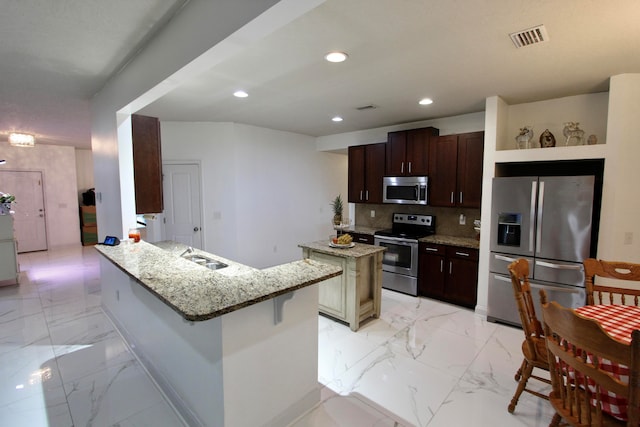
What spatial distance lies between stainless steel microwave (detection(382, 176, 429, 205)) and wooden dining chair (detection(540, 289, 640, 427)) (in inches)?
114

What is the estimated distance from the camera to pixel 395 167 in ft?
15.1

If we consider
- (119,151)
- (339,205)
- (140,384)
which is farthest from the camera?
(339,205)

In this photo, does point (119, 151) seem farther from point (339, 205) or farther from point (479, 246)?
point (479, 246)

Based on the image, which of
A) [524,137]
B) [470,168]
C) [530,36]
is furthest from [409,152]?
[530,36]

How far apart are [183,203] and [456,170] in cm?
422

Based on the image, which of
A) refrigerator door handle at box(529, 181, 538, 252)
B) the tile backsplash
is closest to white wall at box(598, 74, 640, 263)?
refrigerator door handle at box(529, 181, 538, 252)

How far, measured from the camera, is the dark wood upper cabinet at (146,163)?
300 centimetres

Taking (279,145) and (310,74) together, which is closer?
(310,74)

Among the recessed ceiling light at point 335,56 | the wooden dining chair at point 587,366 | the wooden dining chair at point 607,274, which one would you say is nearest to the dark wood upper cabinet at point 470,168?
the wooden dining chair at point 607,274

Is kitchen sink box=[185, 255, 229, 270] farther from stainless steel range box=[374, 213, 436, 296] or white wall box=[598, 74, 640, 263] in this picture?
white wall box=[598, 74, 640, 263]

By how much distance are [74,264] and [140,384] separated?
4993 mm

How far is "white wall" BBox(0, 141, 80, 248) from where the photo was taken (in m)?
6.86

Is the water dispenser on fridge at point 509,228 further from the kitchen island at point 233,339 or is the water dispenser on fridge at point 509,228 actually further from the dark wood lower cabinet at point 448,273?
the kitchen island at point 233,339

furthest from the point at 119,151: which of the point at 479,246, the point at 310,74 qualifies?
the point at 479,246
